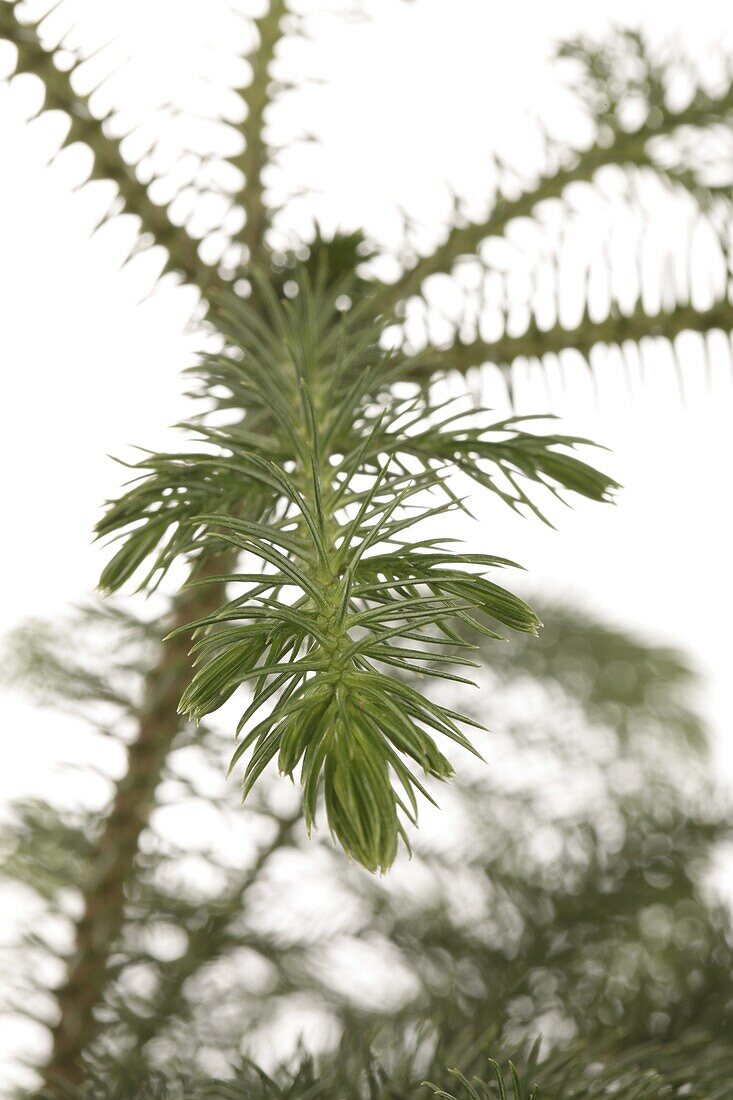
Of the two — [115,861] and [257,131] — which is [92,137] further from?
[115,861]

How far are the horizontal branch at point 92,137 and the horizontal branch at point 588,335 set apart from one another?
134 millimetres

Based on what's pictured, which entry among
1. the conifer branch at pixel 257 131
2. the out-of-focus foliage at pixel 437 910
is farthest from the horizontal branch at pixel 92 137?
the out-of-focus foliage at pixel 437 910

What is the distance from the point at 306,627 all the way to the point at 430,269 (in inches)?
12.4

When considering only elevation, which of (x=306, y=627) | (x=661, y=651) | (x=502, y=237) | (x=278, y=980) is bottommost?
(x=278, y=980)

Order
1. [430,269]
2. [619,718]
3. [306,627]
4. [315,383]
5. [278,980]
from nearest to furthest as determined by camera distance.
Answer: [306,627]
[315,383]
[430,269]
[278,980]
[619,718]

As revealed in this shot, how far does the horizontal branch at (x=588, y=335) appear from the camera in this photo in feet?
1.46

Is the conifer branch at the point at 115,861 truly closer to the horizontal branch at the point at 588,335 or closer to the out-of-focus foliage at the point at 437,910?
the out-of-focus foliage at the point at 437,910

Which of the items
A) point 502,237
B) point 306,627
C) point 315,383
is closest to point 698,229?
point 502,237

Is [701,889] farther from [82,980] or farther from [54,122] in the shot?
[54,122]

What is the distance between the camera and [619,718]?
3.17 ft

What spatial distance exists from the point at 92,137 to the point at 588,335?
0.23m

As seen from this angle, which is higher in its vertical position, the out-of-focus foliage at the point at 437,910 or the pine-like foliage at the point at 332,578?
the pine-like foliage at the point at 332,578

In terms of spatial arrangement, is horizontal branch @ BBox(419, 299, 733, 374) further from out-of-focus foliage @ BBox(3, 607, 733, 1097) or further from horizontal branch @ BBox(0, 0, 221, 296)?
out-of-focus foliage @ BBox(3, 607, 733, 1097)

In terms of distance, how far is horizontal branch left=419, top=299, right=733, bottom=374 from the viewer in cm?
45
